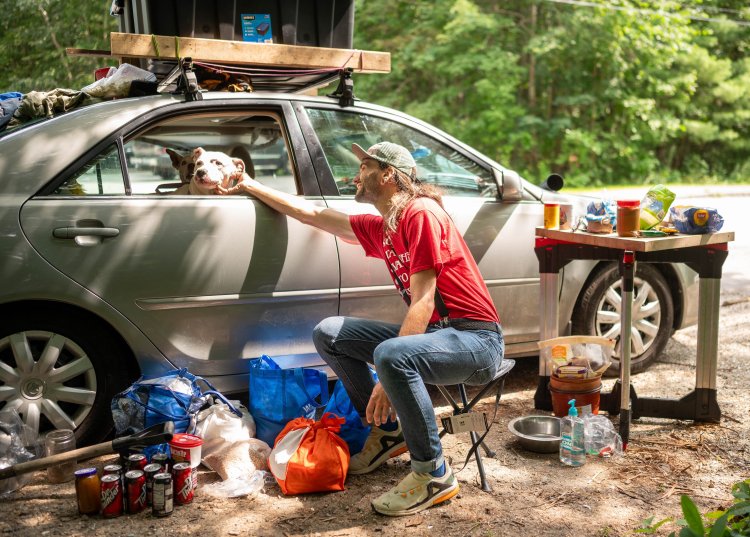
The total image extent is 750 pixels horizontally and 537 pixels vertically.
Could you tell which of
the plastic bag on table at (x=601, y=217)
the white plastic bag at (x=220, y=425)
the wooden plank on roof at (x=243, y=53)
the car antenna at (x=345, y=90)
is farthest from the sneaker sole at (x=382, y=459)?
the wooden plank on roof at (x=243, y=53)

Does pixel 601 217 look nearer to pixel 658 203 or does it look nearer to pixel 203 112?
pixel 658 203

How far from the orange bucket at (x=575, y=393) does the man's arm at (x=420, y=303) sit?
4.17 ft

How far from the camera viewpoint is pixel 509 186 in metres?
4.27

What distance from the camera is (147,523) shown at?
307cm

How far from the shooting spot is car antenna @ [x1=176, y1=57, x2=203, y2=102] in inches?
147

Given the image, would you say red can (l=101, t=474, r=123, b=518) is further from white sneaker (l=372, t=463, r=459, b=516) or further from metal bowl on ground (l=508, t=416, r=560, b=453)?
metal bowl on ground (l=508, t=416, r=560, b=453)

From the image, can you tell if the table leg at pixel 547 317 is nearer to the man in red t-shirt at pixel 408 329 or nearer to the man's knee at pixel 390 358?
the man in red t-shirt at pixel 408 329

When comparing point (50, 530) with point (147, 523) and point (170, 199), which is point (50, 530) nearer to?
point (147, 523)

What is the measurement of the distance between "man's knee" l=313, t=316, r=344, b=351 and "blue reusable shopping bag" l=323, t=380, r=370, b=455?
0.26 m

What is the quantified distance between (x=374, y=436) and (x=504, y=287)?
130 cm

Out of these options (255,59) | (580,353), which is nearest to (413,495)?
(580,353)

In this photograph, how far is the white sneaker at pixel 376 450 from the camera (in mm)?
3523

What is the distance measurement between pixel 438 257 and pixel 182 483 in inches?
56.1

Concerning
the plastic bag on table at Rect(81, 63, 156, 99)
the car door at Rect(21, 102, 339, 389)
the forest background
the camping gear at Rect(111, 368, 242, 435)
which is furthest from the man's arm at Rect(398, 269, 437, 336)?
the forest background
